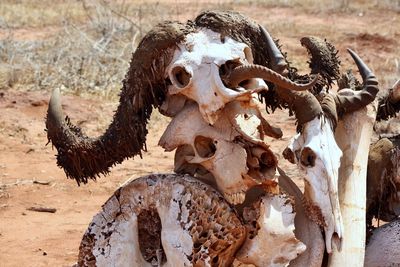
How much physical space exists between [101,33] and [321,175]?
8.11 metres

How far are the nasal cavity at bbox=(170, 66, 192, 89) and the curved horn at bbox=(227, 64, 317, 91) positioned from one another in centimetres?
17

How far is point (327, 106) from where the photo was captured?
126 inches

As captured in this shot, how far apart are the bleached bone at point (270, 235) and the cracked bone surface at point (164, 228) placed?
0.04 m

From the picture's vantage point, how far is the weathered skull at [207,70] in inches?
116

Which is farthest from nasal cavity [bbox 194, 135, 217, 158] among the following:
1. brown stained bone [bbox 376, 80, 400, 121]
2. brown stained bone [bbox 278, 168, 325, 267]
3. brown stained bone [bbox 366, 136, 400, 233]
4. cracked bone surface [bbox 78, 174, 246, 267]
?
brown stained bone [bbox 376, 80, 400, 121]

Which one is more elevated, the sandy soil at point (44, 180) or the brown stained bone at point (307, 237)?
the brown stained bone at point (307, 237)

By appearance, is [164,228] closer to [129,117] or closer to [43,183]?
[129,117]

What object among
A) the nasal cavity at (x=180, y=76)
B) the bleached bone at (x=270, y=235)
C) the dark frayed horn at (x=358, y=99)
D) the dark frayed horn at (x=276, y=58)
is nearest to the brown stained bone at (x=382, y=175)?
the dark frayed horn at (x=358, y=99)

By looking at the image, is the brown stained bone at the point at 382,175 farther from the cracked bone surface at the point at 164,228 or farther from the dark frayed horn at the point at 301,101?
the cracked bone surface at the point at 164,228

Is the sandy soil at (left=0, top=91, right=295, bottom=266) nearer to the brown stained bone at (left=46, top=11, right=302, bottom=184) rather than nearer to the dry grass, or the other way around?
the dry grass

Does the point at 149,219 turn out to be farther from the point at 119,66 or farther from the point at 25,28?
the point at 25,28

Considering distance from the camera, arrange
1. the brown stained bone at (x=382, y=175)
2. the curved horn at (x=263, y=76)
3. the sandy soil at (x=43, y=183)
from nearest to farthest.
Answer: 1. the curved horn at (x=263, y=76)
2. the brown stained bone at (x=382, y=175)
3. the sandy soil at (x=43, y=183)

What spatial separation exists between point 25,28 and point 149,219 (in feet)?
33.5

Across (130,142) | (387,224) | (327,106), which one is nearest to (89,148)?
(130,142)
